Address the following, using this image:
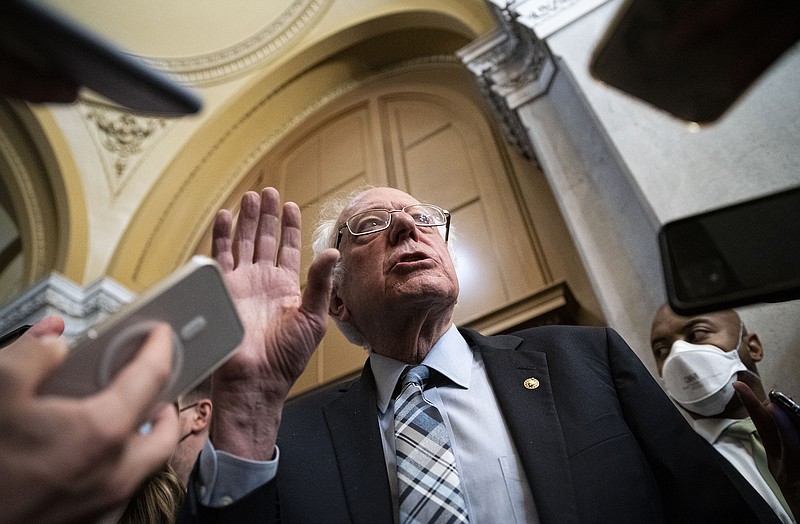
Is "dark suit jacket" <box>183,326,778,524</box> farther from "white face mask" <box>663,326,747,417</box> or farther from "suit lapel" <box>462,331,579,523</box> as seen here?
"white face mask" <box>663,326,747,417</box>

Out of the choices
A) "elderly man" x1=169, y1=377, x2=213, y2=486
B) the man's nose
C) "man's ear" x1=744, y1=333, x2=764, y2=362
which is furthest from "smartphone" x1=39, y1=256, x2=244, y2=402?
"man's ear" x1=744, y1=333, x2=764, y2=362

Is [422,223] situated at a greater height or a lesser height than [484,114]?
lesser

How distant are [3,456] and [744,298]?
0.48 metres

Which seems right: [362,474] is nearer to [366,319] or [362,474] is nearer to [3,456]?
[366,319]

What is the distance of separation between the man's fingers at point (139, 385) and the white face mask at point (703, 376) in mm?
1162

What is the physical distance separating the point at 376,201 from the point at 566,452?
72cm

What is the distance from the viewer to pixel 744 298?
1.21 ft

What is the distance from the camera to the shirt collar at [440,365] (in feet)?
3.33

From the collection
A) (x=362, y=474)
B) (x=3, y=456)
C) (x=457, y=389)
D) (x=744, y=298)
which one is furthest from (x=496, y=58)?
(x=3, y=456)

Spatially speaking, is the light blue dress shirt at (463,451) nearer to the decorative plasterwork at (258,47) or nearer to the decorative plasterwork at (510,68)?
the decorative plasterwork at (510,68)

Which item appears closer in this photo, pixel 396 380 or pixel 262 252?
pixel 262 252

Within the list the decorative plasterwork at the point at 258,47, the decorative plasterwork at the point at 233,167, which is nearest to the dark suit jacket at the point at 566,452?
the decorative plasterwork at the point at 233,167

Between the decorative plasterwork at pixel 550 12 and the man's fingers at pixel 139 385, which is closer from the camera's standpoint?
the man's fingers at pixel 139 385

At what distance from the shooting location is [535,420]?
0.88 metres
